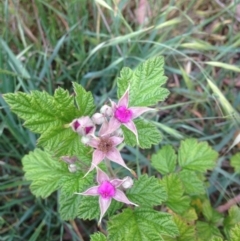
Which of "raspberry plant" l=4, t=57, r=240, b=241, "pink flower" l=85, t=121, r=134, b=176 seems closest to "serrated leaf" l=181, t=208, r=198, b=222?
"raspberry plant" l=4, t=57, r=240, b=241

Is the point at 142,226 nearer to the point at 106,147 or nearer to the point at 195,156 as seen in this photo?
the point at 106,147

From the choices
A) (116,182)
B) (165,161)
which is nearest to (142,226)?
(116,182)

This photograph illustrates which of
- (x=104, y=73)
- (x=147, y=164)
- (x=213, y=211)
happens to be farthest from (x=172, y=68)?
(x=213, y=211)

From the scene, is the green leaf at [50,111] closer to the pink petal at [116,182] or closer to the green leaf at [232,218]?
the pink petal at [116,182]

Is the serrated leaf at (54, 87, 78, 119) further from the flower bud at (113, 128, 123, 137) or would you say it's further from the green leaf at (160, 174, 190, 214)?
the green leaf at (160, 174, 190, 214)

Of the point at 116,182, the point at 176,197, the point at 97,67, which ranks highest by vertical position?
the point at 116,182

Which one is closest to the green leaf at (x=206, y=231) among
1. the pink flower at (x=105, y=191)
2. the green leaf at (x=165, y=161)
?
the green leaf at (x=165, y=161)
